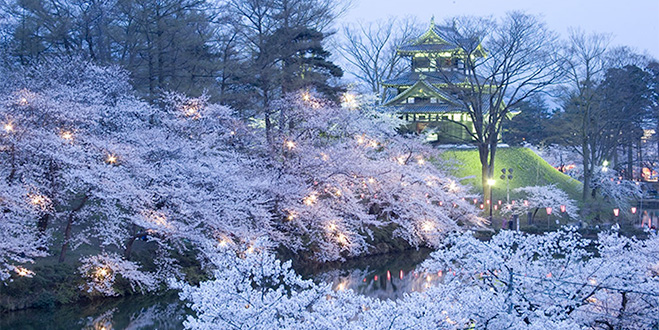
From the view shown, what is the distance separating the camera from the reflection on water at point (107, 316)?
13.8 m

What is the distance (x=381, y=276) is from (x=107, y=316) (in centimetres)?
871

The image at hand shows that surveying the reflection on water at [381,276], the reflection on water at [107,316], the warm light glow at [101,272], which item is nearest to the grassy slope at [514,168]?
the reflection on water at [381,276]

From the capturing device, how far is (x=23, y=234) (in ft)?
49.1

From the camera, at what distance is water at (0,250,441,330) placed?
45.6 feet

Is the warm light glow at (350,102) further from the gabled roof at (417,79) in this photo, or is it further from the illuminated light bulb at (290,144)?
the illuminated light bulb at (290,144)

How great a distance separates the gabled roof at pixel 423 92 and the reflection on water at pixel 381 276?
15.0 m

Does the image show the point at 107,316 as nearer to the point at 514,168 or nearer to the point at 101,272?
the point at 101,272

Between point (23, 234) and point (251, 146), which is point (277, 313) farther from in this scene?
A: point (251, 146)

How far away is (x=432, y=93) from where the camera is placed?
37000mm

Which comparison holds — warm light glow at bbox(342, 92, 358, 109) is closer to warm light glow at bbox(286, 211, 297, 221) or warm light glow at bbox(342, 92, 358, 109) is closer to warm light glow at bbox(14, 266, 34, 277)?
warm light glow at bbox(286, 211, 297, 221)

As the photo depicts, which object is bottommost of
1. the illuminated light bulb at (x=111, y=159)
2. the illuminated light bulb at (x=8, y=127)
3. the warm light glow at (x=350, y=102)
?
the illuminated light bulb at (x=111, y=159)

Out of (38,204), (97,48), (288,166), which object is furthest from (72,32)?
(38,204)

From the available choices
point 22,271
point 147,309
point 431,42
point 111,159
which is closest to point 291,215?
point 111,159

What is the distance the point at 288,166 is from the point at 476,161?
17.1 metres
